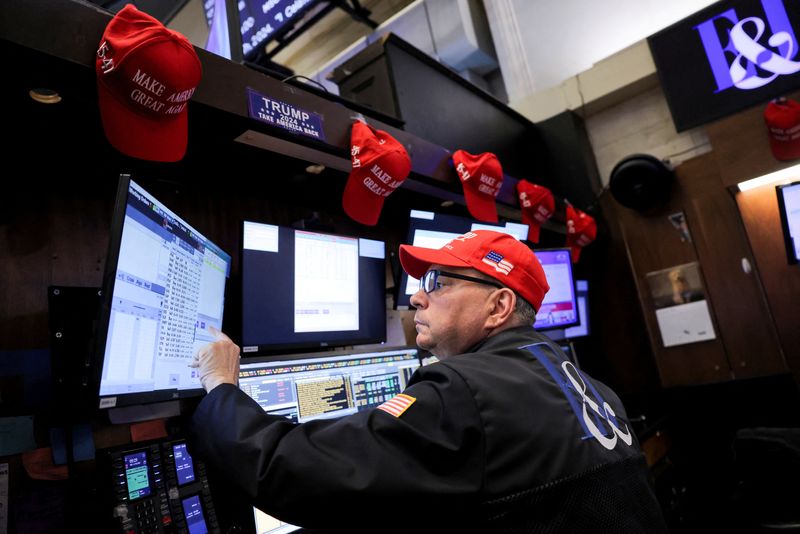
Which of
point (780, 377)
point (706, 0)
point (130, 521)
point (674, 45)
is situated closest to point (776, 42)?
point (674, 45)

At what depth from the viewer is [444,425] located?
893 millimetres

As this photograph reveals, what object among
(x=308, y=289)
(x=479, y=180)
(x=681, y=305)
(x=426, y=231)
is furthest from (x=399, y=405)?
(x=681, y=305)

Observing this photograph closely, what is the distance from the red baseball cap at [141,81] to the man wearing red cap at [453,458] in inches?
23.1

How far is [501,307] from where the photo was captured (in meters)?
1.33

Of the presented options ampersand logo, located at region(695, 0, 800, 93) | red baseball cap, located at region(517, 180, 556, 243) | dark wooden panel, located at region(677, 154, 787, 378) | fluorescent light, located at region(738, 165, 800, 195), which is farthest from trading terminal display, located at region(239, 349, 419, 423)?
ampersand logo, located at region(695, 0, 800, 93)

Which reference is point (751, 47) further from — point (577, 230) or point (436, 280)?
point (436, 280)

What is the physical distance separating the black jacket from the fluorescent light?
2921 millimetres

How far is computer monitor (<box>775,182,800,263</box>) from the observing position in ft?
9.39

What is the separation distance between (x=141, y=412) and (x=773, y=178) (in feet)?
11.6

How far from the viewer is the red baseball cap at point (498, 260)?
1.35m

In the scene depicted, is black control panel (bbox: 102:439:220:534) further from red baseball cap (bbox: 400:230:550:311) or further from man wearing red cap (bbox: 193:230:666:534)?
red baseball cap (bbox: 400:230:550:311)

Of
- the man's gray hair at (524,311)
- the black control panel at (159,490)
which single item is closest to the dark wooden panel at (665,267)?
the man's gray hair at (524,311)

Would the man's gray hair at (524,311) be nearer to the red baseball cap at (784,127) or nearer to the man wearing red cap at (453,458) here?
the man wearing red cap at (453,458)

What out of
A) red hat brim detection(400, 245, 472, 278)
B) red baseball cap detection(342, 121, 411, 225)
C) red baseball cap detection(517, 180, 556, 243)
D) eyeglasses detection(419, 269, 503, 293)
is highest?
red baseball cap detection(517, 180, 556, 243)
